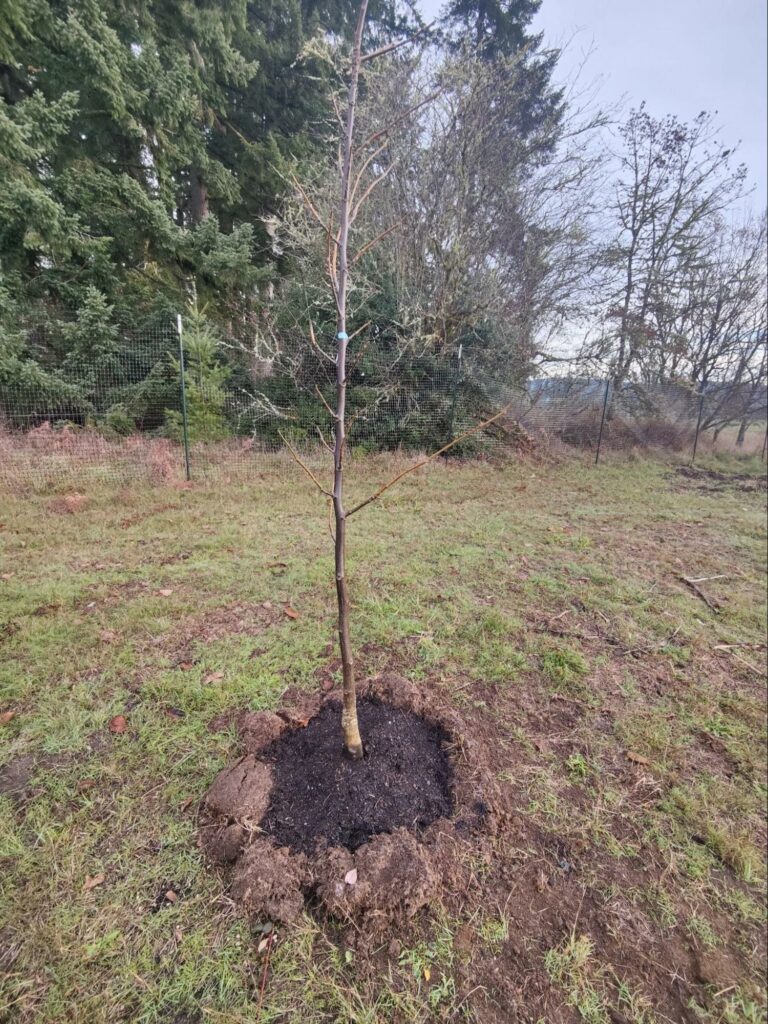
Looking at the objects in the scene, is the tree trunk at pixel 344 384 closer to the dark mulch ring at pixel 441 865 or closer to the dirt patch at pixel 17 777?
the dark mulch ring at pixel 441 865

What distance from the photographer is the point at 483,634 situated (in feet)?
7.64

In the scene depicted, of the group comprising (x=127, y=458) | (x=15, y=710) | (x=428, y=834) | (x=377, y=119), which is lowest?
(x=15, y=710)

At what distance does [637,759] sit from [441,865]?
0.93m

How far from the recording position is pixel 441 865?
1140 mm

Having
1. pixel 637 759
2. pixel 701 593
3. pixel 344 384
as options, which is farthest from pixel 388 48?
pixel 701 593

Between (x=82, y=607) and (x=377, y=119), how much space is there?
807 cm

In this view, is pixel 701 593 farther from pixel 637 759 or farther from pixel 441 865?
pixel 441 865

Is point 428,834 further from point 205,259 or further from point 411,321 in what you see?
point 205,259

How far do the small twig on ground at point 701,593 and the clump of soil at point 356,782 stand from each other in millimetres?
2287

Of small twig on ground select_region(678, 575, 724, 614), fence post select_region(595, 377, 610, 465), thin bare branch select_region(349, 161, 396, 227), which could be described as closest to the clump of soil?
thin bare branch select_region(349, 161, 396, 227)

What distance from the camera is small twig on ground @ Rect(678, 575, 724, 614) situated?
2.76m

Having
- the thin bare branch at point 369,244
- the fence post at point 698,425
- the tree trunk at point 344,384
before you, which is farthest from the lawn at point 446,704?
the fence post at point 698,425

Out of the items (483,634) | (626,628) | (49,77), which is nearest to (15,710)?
(483,634)

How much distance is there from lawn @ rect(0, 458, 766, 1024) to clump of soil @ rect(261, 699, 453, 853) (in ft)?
0.62
